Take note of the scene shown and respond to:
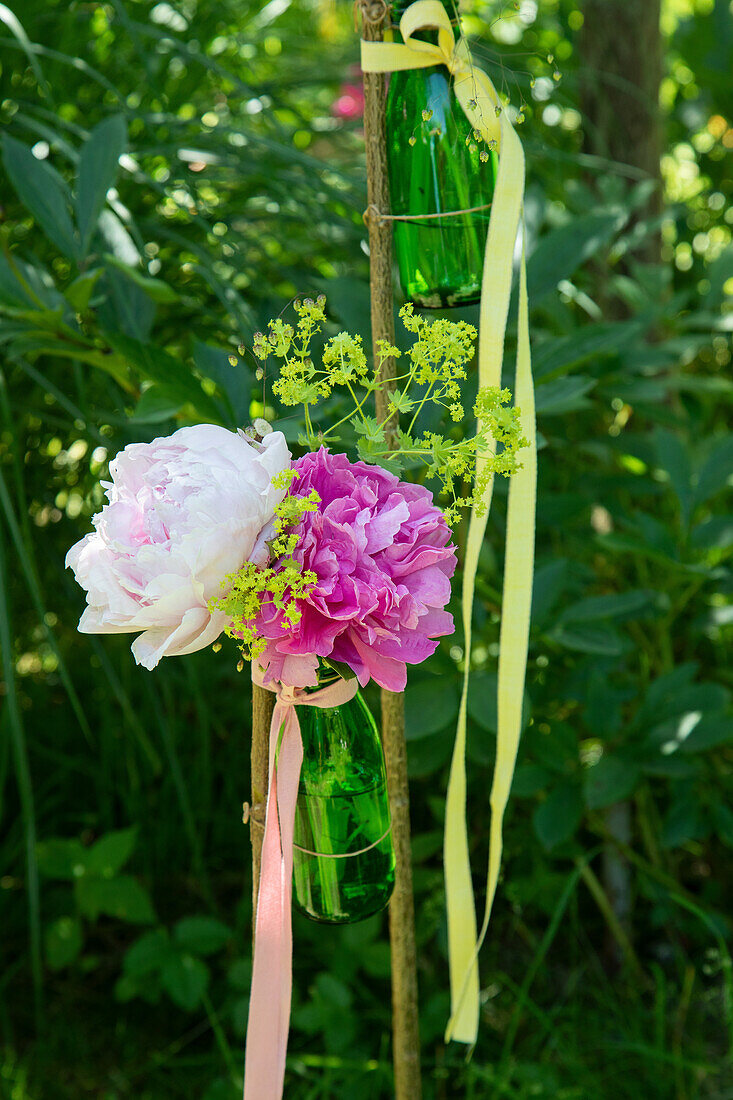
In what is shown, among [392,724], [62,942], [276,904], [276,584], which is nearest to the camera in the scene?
[276,584]

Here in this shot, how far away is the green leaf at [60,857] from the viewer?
120cm

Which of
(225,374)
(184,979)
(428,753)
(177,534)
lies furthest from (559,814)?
(177,534)

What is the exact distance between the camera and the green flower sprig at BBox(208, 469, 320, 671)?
472 millimetres

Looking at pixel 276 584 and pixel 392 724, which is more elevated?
pixel 276 584

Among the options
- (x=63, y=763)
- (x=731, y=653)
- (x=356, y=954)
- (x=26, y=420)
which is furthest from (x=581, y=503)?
(x=63, y=763)

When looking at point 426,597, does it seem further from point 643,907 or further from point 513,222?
point 643,907

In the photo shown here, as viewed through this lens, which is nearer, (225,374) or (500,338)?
(500,338)

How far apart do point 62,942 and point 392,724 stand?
2.41ft

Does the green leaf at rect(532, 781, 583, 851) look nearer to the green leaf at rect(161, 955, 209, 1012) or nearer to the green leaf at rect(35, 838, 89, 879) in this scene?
the green leaf at rect(161, 955, 209, 1012)

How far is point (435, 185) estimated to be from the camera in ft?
2.20

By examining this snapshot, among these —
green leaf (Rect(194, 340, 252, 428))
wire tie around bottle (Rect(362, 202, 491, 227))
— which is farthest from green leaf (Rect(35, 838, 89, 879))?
wire tie around bottle (Rect(362, 202, 491, 227))

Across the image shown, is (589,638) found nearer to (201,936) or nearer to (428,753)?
(428,753)

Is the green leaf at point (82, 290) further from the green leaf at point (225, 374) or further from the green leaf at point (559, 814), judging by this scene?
the green leaf at point (559, 814)

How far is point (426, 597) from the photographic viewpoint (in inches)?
20.0
